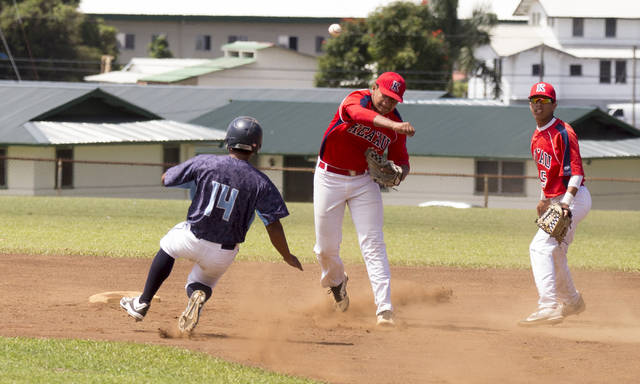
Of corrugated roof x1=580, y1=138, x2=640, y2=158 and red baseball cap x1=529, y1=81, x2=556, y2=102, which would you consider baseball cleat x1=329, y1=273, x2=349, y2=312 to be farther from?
corrugated roof x1=580, y1=138, x2=640, y2=158

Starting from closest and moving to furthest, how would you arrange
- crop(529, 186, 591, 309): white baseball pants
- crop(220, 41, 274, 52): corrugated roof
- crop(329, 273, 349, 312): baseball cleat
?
crop(529, 186, 591, 309): white baseball pants < crop(329, 273, 349, 312): baseball cleat < crop(220, 41, 274, 52): corrugated roof

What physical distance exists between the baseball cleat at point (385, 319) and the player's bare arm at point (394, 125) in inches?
60.0

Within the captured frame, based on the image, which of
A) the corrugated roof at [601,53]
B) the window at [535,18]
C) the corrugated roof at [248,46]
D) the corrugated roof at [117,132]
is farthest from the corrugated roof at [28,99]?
the window at [535,18]

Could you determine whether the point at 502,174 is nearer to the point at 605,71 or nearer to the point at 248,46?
the point at 248,46

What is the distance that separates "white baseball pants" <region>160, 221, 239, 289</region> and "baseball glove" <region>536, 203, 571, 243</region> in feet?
8.34

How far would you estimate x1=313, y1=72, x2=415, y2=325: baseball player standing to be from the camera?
25.4ft

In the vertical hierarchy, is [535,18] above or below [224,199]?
above

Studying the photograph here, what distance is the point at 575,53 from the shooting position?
76062mm

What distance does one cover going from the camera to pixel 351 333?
304 inches

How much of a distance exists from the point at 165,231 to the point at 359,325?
9.44m

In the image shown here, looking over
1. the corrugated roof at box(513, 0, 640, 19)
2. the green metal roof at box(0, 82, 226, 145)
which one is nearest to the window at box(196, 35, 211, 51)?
the corrugated roof at box(513, 0, 640, 19)

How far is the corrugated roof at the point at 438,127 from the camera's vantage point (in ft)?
118

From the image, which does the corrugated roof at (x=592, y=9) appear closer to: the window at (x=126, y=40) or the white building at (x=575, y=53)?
the white building at (x=575, y=53)

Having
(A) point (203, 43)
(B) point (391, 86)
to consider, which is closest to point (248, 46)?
(A) point (203, 43)
